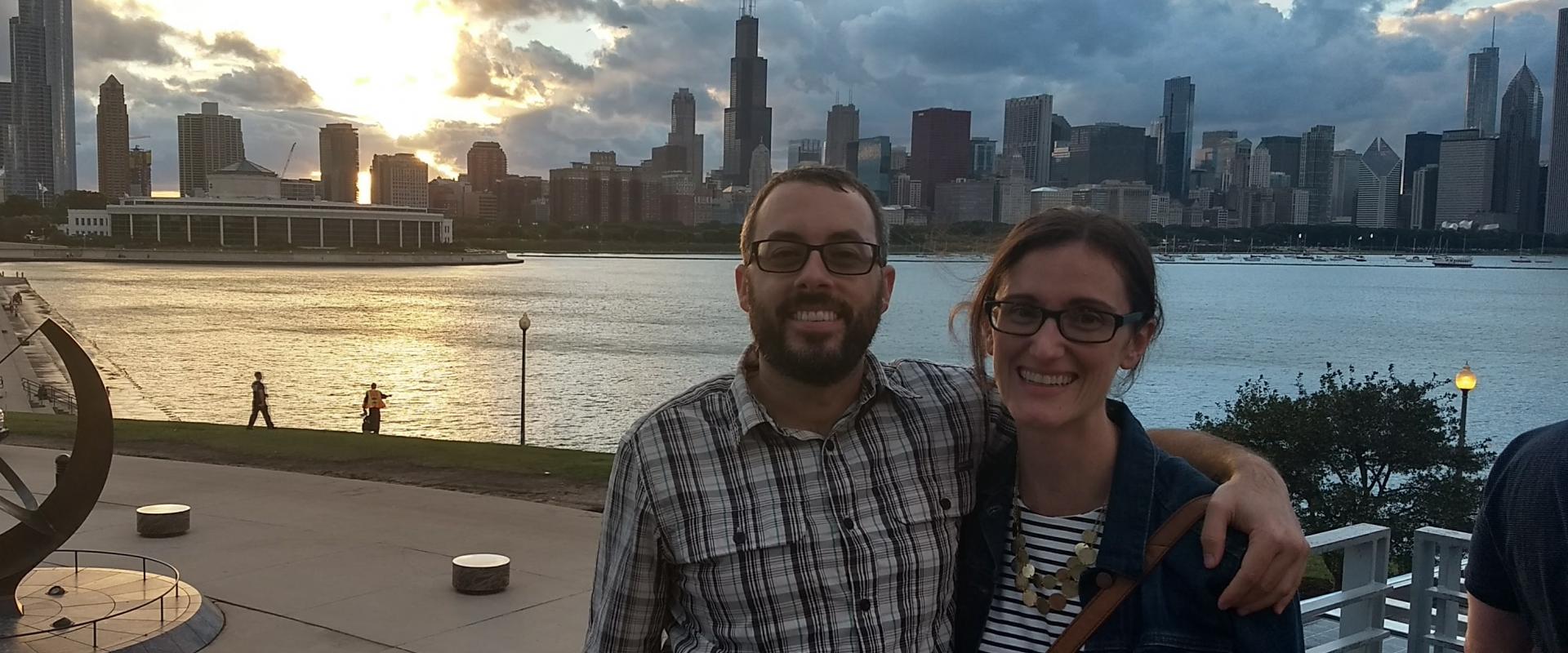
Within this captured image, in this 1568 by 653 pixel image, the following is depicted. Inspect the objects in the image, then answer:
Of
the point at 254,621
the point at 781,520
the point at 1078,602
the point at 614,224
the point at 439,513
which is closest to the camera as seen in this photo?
the point at 1078,602

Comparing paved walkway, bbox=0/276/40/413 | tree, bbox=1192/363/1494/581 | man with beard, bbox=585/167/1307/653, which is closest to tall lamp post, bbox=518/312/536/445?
paved walkway, bbox=0/276/40/413

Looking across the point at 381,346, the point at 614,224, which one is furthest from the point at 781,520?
the point at 614,224

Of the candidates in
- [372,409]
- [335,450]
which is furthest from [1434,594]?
[372,409]

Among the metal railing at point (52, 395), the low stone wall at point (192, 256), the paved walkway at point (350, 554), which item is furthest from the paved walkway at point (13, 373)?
the low stone wall at point (192, 256)

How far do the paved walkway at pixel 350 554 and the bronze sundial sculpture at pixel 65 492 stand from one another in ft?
3.51

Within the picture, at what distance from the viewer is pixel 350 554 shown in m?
8.48

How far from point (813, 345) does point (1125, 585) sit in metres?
0.77

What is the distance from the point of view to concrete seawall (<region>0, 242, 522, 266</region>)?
12769cm

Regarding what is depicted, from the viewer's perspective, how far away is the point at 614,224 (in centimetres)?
14900

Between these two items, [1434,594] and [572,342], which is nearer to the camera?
[1434,594]

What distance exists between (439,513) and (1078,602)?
8814 millimetres

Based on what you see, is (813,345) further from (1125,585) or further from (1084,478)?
(1125,585)

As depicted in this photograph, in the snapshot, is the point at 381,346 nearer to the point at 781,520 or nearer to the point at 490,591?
the point at 490,591

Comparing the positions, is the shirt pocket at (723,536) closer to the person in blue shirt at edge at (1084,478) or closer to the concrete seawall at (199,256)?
the person in blue shirt at edge at (1084,478)
